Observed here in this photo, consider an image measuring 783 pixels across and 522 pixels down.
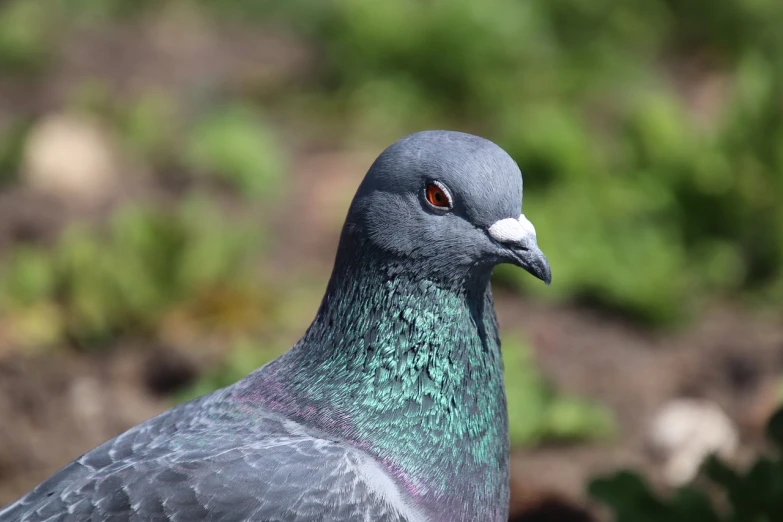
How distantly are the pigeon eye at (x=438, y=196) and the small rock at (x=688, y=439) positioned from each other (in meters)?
2.29

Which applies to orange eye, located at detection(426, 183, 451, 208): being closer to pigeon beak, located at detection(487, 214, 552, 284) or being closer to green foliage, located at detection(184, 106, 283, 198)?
pigeon beak, located at detection(487, 214, 552, 284)

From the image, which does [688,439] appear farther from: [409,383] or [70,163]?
[70,163]

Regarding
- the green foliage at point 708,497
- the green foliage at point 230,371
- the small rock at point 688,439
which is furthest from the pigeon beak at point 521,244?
the small rock at point 688,439

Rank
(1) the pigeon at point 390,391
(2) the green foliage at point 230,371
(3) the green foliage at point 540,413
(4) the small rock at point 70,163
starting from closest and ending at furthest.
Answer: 1. (1) the pigeon at point 390,391
2. (2) the green foliage at point 230,371
3. (3) the green foliage at point 540,413
4. (4) the small rock at point 70,163

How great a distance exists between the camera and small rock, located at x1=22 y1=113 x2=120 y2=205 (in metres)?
6.89

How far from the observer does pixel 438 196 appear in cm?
303

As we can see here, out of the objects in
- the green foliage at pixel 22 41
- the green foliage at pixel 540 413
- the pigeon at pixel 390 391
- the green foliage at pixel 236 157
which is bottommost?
the green foliage at pixel 540 413

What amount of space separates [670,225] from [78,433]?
358cm

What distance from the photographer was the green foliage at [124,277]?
5551 mm

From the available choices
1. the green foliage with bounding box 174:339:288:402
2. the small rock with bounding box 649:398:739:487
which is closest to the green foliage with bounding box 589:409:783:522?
the small rock with bounding box 649:398:739:487

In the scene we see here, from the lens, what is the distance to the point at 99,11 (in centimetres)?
951

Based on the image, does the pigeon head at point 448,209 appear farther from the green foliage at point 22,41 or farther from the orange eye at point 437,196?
the green foliage at point 22,41

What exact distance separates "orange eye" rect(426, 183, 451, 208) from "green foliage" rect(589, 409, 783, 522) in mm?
1315

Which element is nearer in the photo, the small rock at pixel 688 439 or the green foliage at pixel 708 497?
the green foliage at pixel 708 497
